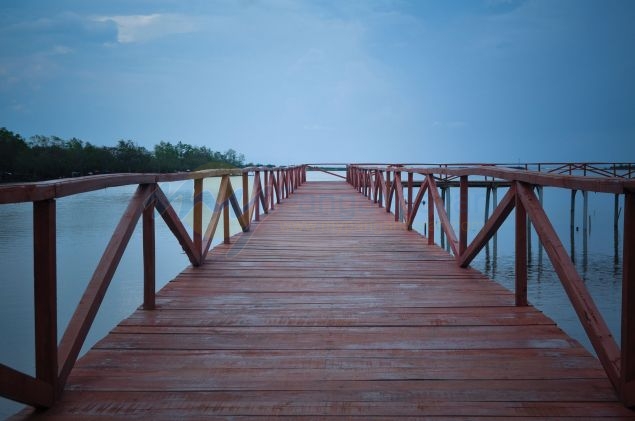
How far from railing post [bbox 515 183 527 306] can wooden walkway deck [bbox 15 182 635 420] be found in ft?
0.51

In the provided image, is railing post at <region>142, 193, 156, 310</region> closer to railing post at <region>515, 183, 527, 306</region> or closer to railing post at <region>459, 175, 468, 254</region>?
railing post at <region>515, 183, 527, 306</region>

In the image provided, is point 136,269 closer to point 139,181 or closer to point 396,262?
point 396,262

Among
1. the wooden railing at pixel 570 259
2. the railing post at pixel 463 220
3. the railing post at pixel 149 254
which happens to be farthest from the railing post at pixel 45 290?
the railing post at pixel 463 220

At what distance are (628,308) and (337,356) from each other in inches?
47.5

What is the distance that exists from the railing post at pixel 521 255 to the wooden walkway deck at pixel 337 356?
156mm

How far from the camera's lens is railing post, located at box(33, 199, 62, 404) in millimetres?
1907

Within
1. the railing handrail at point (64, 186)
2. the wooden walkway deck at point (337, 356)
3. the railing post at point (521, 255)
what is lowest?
the wooden walkway deck at point (337, 356)

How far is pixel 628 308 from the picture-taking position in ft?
6.29

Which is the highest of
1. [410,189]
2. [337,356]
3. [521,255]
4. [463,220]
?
[410,189]

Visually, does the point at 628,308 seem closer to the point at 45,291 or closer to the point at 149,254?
the point at 45,291

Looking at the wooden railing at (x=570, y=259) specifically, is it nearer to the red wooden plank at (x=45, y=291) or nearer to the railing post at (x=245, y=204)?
the red wooden plank at (x=45, y=291)

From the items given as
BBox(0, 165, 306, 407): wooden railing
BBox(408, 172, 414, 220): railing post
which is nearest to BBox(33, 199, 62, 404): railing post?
BBox(0, 165, 306, 407): wooden railing

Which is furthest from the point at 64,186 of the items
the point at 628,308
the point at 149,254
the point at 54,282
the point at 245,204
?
the point at 245,204

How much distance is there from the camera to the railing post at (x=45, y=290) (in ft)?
6.26
